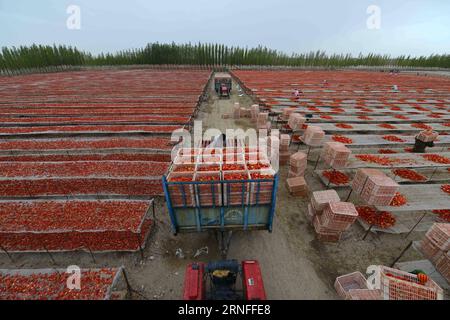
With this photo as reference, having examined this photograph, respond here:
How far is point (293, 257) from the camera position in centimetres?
640

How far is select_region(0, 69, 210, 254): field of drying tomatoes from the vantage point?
6445 millimetres

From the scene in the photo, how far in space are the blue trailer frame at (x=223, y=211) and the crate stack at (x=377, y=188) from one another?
4105mm

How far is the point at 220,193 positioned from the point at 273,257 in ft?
9.92

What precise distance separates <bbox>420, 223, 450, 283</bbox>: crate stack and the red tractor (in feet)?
17.1

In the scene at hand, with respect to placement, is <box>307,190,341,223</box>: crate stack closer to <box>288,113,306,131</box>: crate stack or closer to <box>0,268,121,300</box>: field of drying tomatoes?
<box>0,268,121,300</box>: field of drying tomatoes

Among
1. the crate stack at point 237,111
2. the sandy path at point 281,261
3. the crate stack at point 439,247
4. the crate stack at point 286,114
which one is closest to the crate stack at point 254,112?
the crate stack at point 237,111

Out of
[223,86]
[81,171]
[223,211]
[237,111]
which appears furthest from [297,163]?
[223,86]

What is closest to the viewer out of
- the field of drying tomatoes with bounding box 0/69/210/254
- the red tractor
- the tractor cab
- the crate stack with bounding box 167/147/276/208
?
the red tractor

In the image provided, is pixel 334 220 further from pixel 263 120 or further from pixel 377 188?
pixel 263 120

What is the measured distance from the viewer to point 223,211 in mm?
5949

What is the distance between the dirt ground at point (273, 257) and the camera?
5.63 metres

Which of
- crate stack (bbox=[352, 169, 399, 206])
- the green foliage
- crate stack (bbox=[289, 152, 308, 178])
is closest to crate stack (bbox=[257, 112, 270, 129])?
crate stack (bbox=[289, 152, 308, 178])
